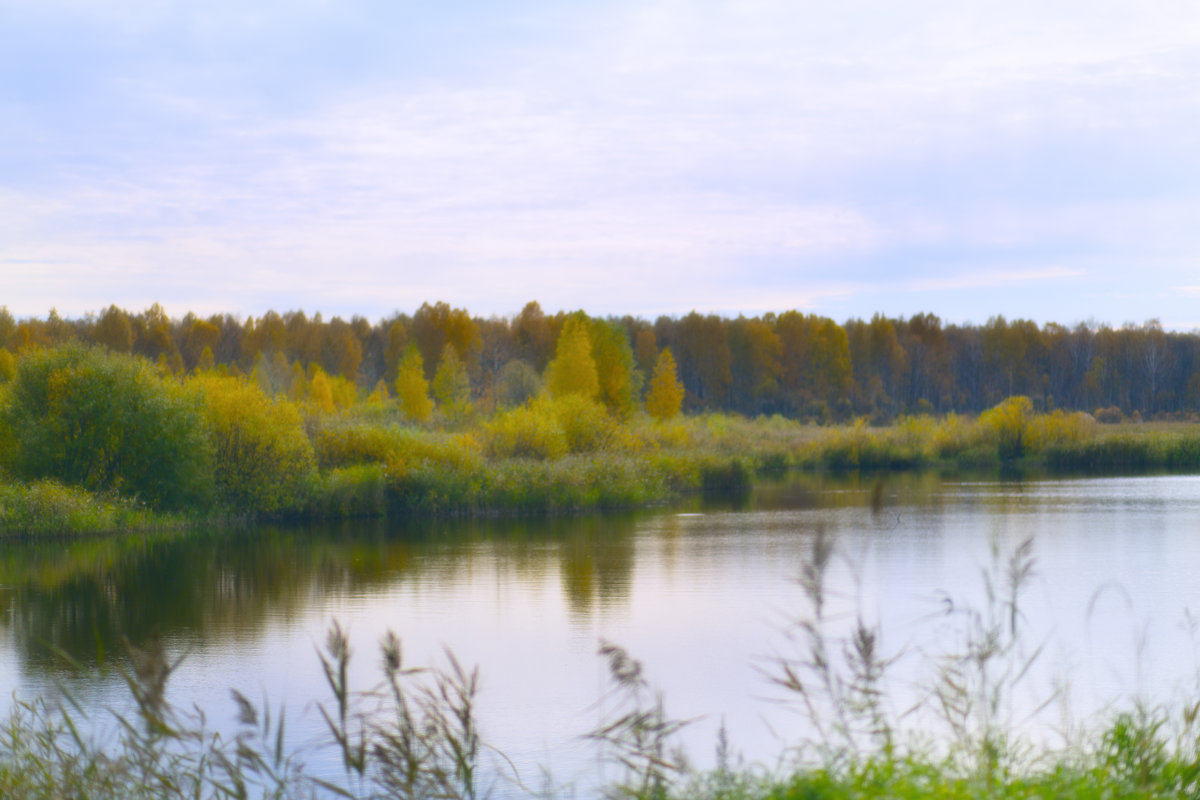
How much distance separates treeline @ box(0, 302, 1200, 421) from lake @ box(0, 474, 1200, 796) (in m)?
59.7

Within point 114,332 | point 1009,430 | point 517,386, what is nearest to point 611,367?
point 517,386

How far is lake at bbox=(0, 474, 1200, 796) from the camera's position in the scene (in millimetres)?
9312

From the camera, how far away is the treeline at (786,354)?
87.9 metres

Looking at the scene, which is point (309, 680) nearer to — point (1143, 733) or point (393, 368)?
point (1143, 733)

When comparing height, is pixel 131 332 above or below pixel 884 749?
above

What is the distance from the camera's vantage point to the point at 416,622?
14445mm

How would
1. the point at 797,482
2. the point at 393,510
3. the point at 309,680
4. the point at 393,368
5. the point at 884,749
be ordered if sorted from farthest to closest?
1. the point at 393,368
2. the point at 797,482
3. the point at 393,510
4. the point at 309,680
5. the point at 884,749

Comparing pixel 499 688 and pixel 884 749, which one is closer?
pixel 884 749

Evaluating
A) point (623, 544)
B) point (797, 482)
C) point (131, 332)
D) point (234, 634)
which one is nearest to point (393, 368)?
point (131, 332)

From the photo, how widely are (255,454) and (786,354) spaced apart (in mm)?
71389

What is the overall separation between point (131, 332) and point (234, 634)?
8034 centimetres

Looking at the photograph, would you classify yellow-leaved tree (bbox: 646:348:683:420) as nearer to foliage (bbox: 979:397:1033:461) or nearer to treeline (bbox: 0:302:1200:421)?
foliage (bbox: 979:397:1033:461)

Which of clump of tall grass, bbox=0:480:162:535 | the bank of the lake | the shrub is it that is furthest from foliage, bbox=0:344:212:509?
the shrub

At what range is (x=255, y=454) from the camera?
28.3 metres
